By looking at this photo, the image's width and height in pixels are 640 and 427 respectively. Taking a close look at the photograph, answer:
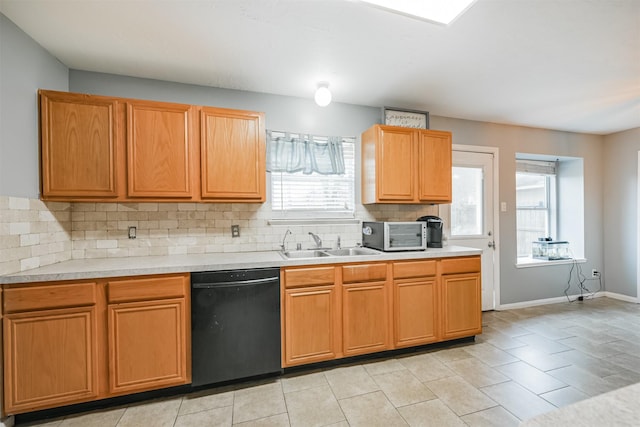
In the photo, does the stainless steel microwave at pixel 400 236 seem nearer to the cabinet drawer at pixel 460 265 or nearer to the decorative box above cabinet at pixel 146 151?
the cabinet drawer at pixel 460 265

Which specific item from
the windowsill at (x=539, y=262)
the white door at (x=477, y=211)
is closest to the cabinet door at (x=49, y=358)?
the white door at (x=477, y=211)

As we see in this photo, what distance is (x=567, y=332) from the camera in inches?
125

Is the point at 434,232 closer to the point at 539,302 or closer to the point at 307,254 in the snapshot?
the point at 307,254

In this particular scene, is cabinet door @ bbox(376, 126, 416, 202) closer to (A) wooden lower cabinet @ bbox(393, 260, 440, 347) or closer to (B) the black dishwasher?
(A) wooden lower cabinet @ bbox(393, 260, 440, 347)

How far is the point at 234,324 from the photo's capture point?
216 cm

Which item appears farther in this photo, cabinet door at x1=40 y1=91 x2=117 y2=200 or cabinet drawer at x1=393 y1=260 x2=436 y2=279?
cabinet drawer at x1=393 y1=260 x2=436 y2=279

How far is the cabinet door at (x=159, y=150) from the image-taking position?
2.27 m

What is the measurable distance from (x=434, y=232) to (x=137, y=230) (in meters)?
2.87

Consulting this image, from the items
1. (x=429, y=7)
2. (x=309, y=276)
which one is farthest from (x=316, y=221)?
(x=429, y=7)

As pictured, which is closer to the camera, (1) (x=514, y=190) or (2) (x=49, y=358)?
(2) (x=49, y=358)

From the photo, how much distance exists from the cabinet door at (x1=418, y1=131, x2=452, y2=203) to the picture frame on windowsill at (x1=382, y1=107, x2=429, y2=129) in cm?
25

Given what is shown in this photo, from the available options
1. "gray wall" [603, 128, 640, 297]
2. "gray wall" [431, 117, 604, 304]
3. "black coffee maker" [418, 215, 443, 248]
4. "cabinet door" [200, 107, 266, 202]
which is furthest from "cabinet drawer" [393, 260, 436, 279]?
"gray wall" [603, 128, 640, 297]

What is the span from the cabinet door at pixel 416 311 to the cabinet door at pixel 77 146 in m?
2.56

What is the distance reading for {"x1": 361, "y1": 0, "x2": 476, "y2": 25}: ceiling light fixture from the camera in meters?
1.66
